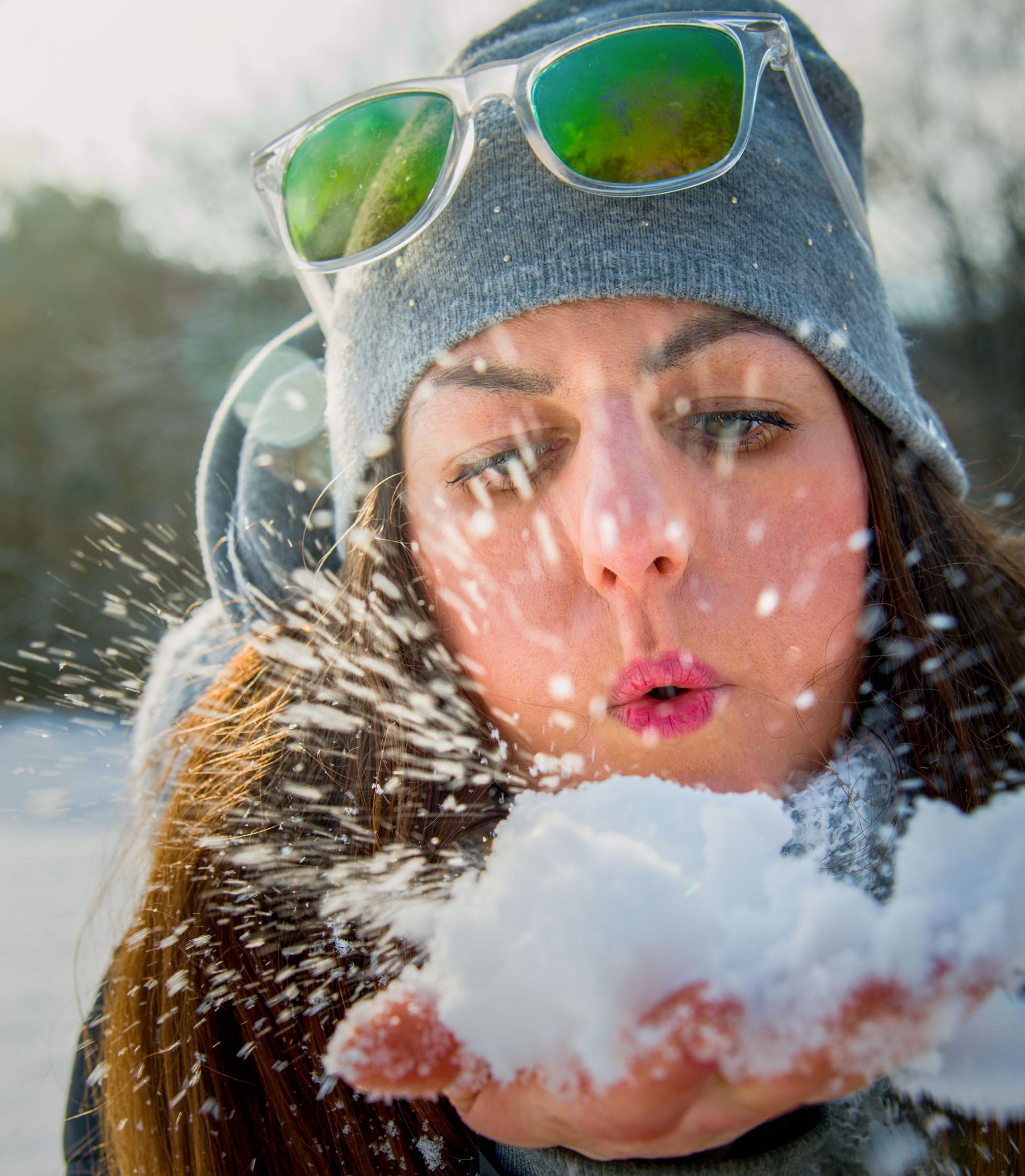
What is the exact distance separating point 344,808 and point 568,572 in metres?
0.73

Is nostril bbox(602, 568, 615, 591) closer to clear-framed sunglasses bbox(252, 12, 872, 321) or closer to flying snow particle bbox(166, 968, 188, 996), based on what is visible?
clear-framed sunglasses bbox(252, 12, 872, 321)

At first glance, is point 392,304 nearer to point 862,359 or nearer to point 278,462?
point 278,462

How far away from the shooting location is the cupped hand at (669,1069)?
669 millimetres

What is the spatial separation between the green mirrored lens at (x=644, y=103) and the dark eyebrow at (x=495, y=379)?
1.32 ft

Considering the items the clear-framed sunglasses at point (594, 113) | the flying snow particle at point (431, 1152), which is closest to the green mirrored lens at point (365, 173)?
the clear-framed sunglasses at point (594, 113)

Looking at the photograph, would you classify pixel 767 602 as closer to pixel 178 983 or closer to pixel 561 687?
pixel 561 687

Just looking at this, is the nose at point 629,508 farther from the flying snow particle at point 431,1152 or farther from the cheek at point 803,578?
the flying snow particle at point 431,1152

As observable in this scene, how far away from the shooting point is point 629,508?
1.15m

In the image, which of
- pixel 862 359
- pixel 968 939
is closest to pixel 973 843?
pixel 968 939

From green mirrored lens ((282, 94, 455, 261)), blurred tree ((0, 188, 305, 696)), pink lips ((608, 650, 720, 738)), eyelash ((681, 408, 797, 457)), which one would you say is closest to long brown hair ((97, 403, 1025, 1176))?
eyelash ((681, 408, 797, 457))

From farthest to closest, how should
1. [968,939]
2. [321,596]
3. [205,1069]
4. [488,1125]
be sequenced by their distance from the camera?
[321,596] → [205,1069] → [488,1125] → [968,939]

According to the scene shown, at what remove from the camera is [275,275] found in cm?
899

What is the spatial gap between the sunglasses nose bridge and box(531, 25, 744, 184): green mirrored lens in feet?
0.18

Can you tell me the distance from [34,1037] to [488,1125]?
1214 mm
